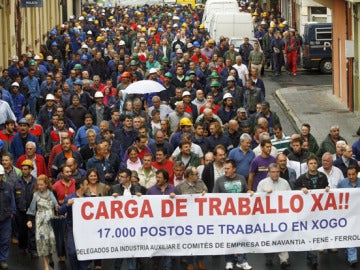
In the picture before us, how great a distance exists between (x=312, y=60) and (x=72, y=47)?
7.94 m

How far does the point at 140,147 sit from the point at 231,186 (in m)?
3.15

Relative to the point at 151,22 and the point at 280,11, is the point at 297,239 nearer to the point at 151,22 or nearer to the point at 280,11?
the point at 151,22

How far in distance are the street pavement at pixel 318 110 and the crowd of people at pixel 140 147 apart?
6.93ft

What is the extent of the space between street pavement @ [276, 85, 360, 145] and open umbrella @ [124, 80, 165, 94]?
410cm

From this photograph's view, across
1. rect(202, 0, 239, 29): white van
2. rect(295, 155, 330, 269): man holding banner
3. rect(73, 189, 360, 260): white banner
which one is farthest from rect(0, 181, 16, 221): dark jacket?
rect(202, 0, 239, 29): white van

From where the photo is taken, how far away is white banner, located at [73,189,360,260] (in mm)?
16484

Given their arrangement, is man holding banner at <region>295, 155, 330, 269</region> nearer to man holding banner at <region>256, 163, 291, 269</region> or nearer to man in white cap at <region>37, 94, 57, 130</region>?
man holding banner at <region>256, 163, 291, 269</region>

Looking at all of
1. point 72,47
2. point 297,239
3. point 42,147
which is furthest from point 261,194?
point 72,47

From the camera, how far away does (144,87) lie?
25.4 metres

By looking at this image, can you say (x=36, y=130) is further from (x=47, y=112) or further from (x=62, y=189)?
(x=62, y=189)

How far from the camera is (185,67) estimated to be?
99.6 ft

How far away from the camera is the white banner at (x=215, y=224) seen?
649 inches

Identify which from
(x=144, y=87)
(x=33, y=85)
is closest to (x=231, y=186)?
(x=144, y=87)

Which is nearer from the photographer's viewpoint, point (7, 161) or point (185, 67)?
point (7, 161)
